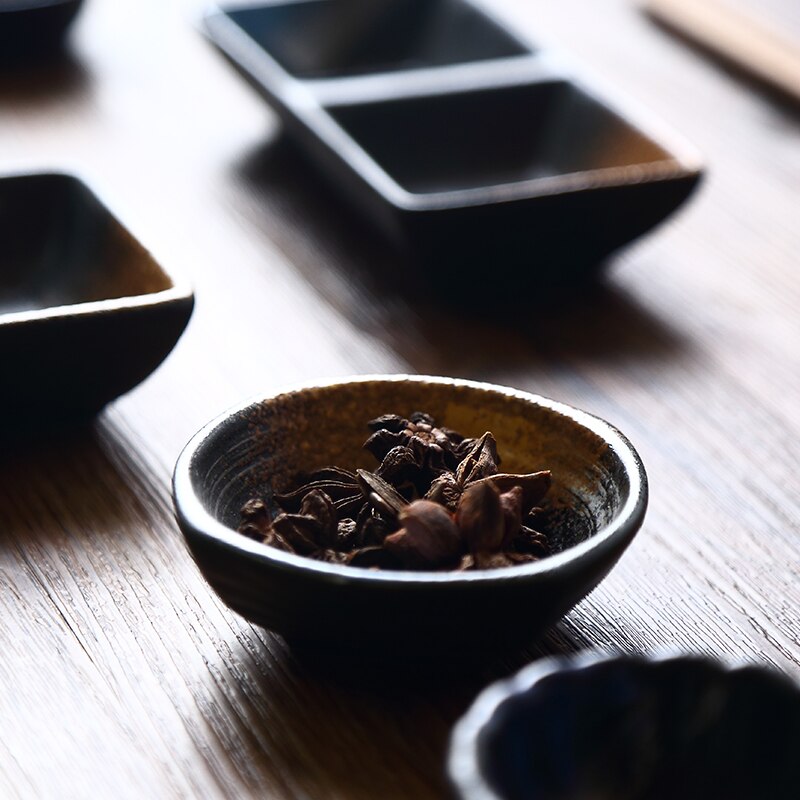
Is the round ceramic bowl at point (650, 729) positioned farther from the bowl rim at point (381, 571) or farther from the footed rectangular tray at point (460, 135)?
the footed rectangular tray at point (460, 135)

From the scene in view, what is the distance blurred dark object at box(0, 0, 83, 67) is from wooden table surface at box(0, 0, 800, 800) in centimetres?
5

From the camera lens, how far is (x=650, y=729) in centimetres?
58

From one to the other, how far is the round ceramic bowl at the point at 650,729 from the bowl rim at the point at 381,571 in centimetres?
11

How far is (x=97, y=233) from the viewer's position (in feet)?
3.65

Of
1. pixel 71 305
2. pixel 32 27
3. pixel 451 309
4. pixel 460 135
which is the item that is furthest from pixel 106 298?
pixel 32 27

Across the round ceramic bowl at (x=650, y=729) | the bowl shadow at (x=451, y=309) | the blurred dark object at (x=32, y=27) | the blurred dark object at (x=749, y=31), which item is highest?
the round ceramic bowl at (x=650, y=729)

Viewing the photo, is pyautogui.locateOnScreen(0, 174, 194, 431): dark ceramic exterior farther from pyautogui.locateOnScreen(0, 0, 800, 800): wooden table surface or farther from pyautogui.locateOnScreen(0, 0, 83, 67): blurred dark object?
pyautogui.locateOnScreen(0, 0, 83, 67): blurred dark object

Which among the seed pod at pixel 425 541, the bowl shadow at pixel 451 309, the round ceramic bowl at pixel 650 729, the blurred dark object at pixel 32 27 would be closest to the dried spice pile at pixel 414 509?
the seed pod at pixel 425 541

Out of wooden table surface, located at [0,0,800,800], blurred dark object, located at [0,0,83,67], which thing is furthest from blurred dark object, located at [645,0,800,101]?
blurred dark object, located at [0,0,83,67]

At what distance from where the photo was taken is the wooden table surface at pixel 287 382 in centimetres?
72

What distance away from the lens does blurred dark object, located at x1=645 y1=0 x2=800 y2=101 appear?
1760 millimetres

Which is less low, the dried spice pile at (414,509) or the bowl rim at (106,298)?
the dried spice pile at (414,509)

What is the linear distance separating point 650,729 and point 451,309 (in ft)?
2.24

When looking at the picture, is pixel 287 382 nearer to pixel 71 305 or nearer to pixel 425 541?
pixel 71 305
